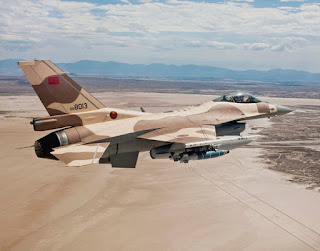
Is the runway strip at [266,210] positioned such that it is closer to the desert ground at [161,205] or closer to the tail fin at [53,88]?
the desert ground at [161,205]

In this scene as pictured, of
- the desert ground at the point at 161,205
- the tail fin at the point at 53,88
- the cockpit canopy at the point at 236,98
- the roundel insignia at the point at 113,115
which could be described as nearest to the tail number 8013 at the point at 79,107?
the tail fin at the point at 53,88

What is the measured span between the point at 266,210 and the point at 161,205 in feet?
27.2

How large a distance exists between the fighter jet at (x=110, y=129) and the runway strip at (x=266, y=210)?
7.25m

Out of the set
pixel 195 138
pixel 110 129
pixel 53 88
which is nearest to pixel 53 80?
pixel 53 88

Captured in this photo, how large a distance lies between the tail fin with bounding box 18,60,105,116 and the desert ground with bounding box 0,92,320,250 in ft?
28.1

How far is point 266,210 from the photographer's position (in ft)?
81.9

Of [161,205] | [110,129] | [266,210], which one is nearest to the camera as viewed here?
[110,129]

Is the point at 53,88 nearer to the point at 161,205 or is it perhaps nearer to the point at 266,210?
the point at 161,205

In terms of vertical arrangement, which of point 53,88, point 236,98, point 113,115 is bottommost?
point 113,115

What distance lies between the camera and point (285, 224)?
75.5 ft

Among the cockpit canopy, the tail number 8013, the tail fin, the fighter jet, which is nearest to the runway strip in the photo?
the fighter jet

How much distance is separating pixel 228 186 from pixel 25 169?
1980 centimetres

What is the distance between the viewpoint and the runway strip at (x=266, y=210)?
71.0ft

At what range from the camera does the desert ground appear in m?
20.8
